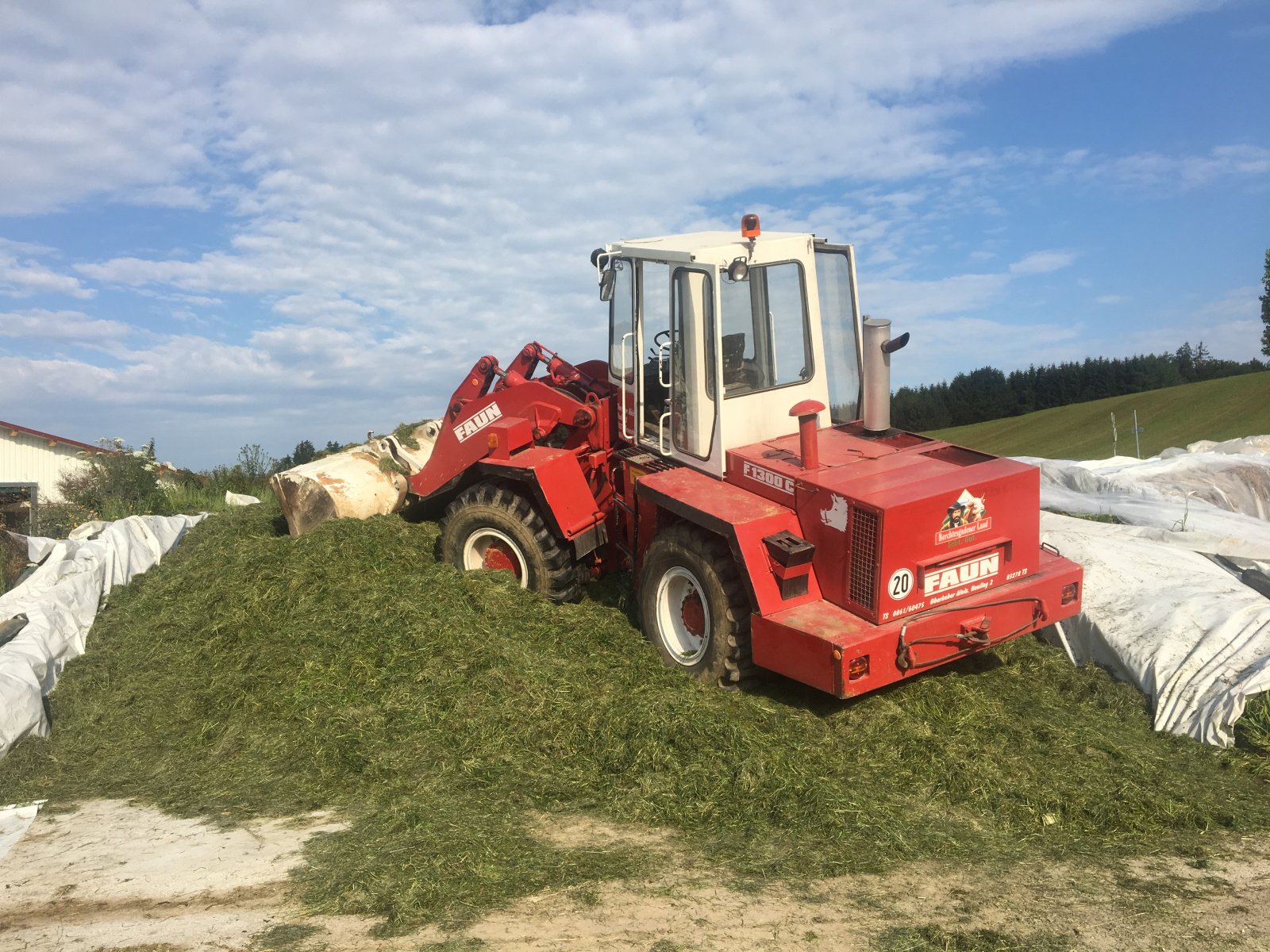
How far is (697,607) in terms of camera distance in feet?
23.0

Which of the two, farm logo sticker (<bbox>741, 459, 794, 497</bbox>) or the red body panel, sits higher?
farm logo sticker (<bbox>741, 459, 794, 497</bbox>)

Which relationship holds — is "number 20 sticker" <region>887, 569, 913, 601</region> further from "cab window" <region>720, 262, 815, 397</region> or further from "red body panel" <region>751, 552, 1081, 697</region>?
"cab window" <region>720, 262, 815, 397</region>

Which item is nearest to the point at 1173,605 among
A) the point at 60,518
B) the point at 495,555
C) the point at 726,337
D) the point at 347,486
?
the point at 726,337

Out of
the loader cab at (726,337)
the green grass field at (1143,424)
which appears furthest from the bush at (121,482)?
the green grass field at (1143,424)

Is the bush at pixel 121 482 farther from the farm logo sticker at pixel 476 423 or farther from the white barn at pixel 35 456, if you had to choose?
the farm logo sticker at pixel 476 423

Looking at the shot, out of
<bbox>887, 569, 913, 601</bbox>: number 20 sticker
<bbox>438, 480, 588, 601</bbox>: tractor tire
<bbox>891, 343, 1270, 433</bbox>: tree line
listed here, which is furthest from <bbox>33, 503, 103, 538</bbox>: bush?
<bbox>891, 343, 1270, 433</bbox>: tree line

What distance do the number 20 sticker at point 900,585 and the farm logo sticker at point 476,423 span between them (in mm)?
3872

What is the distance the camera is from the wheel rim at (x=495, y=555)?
27.3 feet

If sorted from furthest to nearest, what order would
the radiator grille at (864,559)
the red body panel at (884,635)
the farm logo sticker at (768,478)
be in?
the farm logo sticker at (768,478) → the radiator grille at (864,559) → the red body panel at (884,635)

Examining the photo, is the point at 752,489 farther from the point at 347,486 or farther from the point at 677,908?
the point at 347,486

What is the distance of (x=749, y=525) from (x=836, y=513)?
20.1 inches

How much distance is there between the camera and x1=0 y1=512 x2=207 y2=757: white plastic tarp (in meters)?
7.30

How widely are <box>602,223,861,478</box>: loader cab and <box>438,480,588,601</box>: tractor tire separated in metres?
1.00

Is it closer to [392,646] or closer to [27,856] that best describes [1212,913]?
[392,646]
